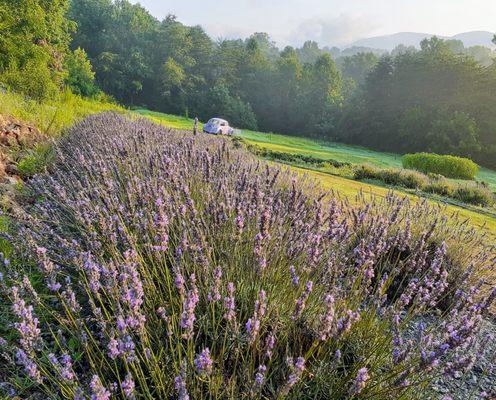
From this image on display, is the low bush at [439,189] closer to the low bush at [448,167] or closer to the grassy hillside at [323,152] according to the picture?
the grassy hillside at [323,152]

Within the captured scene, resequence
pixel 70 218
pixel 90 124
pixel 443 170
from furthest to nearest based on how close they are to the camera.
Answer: pixel 443 170
pixel 90 124
pixel 70 218

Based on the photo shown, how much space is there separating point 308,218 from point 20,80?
11314 millimetres

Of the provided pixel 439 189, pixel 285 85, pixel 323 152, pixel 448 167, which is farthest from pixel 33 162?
pixel 285 85

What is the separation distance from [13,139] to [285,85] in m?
51.0

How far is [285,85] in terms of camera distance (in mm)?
53344

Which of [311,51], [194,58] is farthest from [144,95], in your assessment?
[311,51]

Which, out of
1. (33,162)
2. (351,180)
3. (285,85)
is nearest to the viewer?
(33,162)

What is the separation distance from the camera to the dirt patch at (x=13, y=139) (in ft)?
15.6

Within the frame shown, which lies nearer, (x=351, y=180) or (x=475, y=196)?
(x=475, y=196)

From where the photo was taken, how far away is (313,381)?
1.61 metres

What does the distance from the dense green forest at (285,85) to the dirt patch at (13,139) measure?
2512cm

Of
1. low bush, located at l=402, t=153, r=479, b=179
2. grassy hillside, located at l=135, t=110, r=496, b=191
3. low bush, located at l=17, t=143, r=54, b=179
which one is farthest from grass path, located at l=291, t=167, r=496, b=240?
low bush, located at l=402, t=153, r=479, b=179

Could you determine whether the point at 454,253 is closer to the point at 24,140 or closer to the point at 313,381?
the point at 313,381

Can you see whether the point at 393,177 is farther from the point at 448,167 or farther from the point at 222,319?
the point at 222,319
